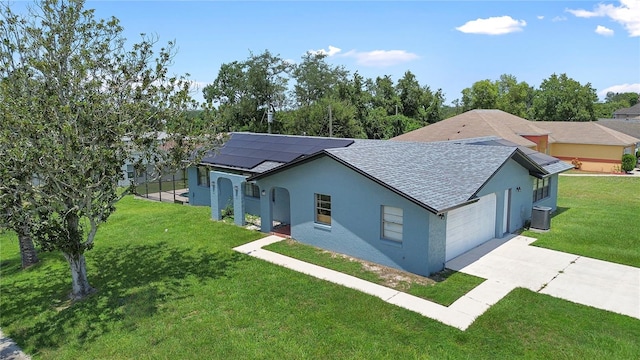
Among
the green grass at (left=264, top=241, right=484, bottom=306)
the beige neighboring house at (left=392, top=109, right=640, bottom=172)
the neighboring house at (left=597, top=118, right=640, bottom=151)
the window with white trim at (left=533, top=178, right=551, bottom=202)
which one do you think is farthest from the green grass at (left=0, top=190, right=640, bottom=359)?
the neighboring house at (left=597, top=118, right=640, bottom=151)

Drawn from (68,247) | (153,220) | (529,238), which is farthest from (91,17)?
(529,238)

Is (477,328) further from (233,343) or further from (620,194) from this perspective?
(620,194)

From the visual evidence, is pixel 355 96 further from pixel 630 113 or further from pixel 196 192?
pixel 630 113

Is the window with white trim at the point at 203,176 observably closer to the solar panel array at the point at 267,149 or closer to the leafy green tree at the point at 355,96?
the solar panel array at the point at 267,149

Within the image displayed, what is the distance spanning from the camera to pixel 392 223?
1290 cm

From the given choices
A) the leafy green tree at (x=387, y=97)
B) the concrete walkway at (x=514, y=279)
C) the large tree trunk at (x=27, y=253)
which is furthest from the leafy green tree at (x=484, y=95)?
the large tree trunk at (x=27, y=253)

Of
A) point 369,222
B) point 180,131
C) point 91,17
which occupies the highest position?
point 91,17

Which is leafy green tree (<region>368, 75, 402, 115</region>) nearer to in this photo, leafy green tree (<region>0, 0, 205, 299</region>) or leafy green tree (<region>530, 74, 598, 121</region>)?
leafy green tree (<region>530, 74, 598, 121</region>)

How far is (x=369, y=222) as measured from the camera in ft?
43.8

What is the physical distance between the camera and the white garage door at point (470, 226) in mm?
13297

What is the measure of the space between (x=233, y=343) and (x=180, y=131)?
628 centimetres

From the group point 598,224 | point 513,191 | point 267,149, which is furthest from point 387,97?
point 513,191

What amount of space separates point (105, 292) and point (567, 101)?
6193 cm

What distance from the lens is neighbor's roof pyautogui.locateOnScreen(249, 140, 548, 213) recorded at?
39.8ft
